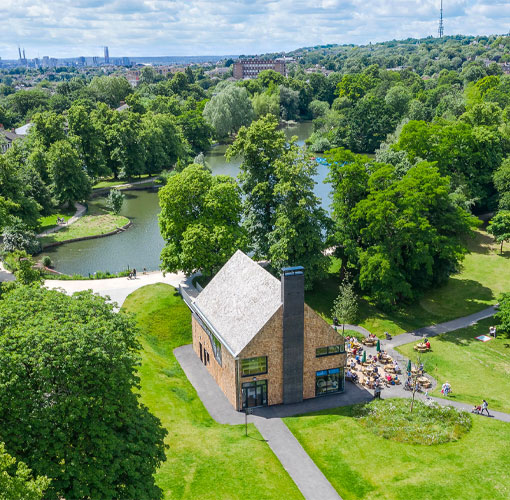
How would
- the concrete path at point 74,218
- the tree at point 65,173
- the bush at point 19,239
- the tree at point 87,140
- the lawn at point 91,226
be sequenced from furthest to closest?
the tree at point 87,140, the tree at point 65,173, the concrete path at point 74,218, the lawn at point 91,226, the bush at point 19,239

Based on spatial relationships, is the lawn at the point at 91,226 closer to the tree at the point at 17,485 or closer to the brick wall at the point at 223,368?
the brick wall at the point at 223,368

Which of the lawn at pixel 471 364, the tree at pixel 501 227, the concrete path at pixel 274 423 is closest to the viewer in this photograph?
the concrete path at pixel 274 423

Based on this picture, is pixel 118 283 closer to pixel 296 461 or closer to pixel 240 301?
pixel 240 301

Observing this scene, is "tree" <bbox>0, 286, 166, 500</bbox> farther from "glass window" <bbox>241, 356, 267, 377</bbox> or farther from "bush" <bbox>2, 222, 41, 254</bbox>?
"bush" <bbox>2, 222, 41, 254</bbox>

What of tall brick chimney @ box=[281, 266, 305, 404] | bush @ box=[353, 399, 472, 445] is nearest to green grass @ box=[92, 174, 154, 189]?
tall brick chimney @ box=[281, 266, 305, 404]

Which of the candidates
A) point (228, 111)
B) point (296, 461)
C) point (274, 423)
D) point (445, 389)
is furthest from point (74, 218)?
point (445, 389)

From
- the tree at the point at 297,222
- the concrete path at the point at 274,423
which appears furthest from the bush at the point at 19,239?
the tree at the point at 297,222
